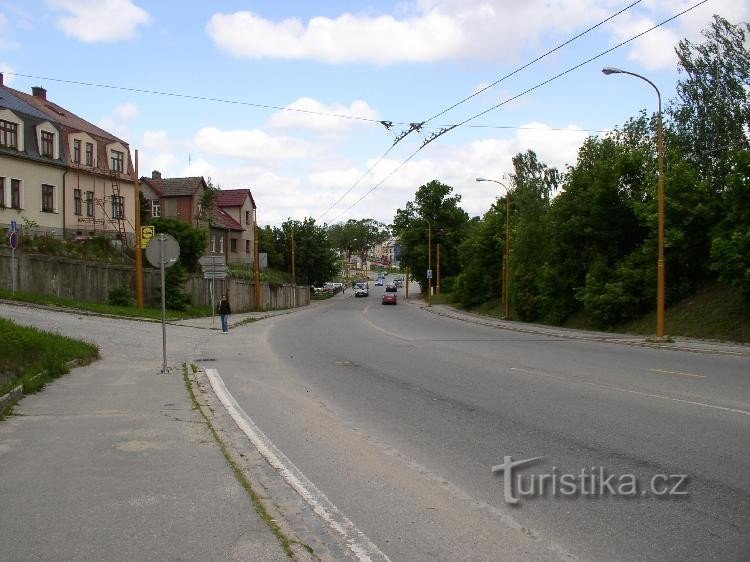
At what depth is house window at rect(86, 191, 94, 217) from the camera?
154 feet

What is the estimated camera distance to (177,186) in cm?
6334

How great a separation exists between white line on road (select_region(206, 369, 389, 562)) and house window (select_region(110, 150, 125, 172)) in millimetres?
43212

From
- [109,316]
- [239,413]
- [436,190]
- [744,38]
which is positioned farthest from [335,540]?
[436,190]

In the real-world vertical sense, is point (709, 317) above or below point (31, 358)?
below

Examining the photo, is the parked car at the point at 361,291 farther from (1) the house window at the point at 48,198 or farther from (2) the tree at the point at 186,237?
(1) the house window at the point at 48,198

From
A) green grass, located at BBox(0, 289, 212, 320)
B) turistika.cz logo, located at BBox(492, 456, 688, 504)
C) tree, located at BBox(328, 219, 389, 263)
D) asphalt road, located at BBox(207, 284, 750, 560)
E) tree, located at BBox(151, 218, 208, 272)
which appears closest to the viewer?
asphalt road, located at BBox(207, 284, 750, 560)

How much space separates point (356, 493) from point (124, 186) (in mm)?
48527

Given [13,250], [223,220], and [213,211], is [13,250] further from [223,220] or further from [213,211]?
[223,220]

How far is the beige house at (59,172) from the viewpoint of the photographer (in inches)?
1591

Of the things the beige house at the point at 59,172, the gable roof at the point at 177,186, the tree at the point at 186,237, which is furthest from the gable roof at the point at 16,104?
the gable roof at the point at 177,186

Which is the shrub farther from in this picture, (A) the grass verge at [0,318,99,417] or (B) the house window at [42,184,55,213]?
(A) the grass verge at [0,318,99,417]

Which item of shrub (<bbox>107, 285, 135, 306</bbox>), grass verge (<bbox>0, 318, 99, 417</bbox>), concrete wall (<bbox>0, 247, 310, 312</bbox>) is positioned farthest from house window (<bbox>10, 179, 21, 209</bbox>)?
grass verge (<bbox>0, 318, 99, 417</bbox>)

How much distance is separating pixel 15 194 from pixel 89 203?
261 inches

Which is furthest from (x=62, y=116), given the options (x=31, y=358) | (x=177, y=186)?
(x=31, y=358)
